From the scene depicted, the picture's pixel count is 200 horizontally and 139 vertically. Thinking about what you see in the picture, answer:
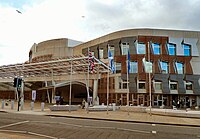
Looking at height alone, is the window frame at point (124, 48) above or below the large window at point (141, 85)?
above

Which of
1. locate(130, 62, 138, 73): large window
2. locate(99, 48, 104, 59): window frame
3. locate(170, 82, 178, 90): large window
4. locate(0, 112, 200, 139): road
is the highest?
locate(99, 48, 104, 59): window frame

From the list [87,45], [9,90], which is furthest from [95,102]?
[9,90]

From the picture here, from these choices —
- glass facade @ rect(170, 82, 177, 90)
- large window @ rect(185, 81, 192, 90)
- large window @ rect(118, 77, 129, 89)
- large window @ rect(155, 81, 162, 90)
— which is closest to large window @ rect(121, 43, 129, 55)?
large window @ rect(118, 77, 129, 89)

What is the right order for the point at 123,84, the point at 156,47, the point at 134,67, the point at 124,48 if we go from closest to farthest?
the point at 123,84
the point at 134,67
the point at 156,47
the point at 124,48

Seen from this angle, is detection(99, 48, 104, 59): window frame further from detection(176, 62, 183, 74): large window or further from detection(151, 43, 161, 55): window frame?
detection(176, 62, 183, 74): large window

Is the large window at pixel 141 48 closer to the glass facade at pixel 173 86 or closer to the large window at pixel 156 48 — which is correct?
the large window at pixel 156 48

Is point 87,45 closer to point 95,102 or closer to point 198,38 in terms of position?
point 95,102

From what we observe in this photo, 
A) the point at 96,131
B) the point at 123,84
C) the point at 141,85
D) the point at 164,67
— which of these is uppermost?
the point at 164,67

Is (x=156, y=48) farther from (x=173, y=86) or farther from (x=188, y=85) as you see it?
(x=188, y=85)

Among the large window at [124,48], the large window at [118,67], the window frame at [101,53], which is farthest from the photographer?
the window frame at [101,53]

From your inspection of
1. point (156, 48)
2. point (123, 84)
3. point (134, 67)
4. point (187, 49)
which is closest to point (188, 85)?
point (187, 49)

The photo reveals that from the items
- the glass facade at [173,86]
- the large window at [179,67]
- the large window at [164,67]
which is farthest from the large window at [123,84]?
the large window at [179,67]

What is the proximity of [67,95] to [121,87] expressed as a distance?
654 inches

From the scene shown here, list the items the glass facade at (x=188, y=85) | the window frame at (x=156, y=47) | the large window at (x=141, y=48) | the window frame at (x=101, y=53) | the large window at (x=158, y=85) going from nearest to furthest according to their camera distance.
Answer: the large window at (x=158, y=85)
the glass facade at (x=188, y=85)
the window frame at (x=156, y=47)
the large window at (x=141, y=48)
the window frame at (x=101, y=53)
